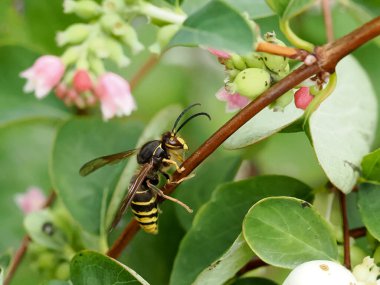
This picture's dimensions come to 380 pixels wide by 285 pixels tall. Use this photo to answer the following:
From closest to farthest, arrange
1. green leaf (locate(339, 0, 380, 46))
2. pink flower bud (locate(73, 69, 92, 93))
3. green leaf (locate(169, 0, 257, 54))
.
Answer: green leaf (locate(169, 0, 257, 54))
pink flower bud (locate(73, 69, 92, 93))
green leaf (locate(339, 0, 380, 46))

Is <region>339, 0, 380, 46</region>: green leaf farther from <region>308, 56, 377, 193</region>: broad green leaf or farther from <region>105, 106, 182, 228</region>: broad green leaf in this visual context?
<region>105, 106, 182, 228</region>: broad green leaf

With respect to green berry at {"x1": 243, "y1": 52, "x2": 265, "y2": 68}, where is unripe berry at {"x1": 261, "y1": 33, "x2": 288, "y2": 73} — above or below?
above

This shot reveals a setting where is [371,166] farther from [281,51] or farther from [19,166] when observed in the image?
[19,166]

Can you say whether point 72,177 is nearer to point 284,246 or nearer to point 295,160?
point 284,246

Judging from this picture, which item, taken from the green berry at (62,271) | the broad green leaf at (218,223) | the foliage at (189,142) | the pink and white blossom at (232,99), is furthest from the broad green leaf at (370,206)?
the green berry at (62,271)

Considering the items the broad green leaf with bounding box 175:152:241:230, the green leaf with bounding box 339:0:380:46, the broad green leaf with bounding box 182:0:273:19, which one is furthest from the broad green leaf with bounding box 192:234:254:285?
the green leaf with bounding box 339:0:380:46

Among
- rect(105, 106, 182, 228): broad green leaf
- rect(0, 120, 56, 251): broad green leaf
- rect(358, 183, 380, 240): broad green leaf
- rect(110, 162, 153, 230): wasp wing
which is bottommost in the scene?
rect(0, 120, 56, 251): broad green leaf

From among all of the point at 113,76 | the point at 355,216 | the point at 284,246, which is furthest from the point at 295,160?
the point at 284,246

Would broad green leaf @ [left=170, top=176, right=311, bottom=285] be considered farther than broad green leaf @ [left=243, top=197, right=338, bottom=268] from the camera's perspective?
Yes

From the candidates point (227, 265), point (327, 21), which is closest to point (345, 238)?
point (227, 265)
